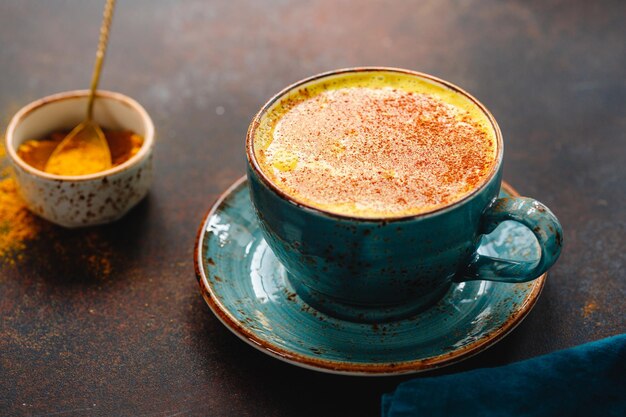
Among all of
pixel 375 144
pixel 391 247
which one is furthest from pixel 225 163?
pixel 391 247

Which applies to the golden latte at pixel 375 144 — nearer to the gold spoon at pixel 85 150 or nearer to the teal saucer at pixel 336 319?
the teal saucer at pixel 336 319

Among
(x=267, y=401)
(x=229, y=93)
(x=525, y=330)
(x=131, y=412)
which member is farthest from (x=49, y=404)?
(x=229, y=93)

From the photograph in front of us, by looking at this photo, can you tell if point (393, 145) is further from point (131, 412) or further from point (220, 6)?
point (220, 6)

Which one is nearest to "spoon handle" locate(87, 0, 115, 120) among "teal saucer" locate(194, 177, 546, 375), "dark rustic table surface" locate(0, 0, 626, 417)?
"dark rustic table surface" locate(0, 0, 626, 417)

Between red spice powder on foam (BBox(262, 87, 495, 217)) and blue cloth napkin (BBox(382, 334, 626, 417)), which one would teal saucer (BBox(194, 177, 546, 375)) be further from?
red spice powder on foam (BBox(262, 87, 495, 217))

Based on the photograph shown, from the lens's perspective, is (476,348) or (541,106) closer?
(476,348)

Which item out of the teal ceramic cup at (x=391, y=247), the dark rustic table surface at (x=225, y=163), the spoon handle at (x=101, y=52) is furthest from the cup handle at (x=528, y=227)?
the spoon handle at (x=101, y=52)

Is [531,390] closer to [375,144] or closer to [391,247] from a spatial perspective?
[391,247]
